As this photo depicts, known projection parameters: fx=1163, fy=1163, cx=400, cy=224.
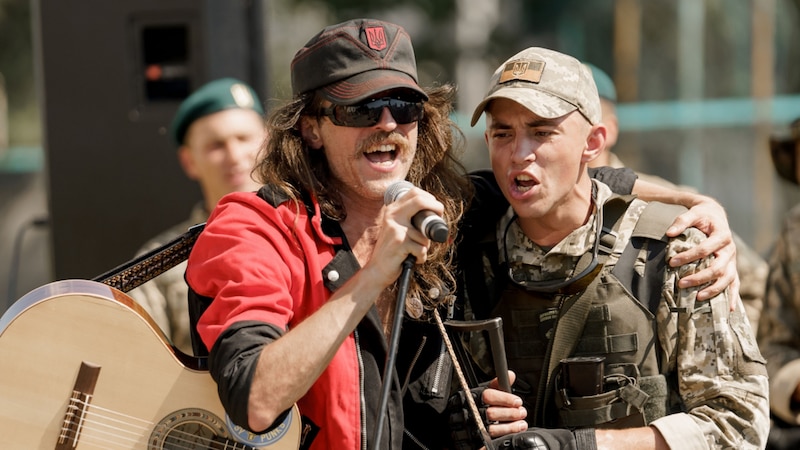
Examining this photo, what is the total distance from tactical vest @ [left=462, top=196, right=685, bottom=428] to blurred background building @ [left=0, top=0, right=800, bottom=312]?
820mm

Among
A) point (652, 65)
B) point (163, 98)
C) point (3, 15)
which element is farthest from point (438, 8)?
point (163, 98)

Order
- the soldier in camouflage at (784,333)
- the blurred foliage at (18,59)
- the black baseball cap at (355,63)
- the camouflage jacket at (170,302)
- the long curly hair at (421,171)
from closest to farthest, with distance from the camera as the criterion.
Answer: the black baseball cap at (355,63), the long curly hair at (421,171), the soldier in camouflage at (784,333), the camouflage jacket at (170,302), the blurred foliage at (18,59)

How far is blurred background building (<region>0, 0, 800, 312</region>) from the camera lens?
5.27 m

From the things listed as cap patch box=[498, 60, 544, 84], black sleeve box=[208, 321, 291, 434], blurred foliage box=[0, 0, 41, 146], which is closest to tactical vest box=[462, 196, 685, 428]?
cap patch box=[498, 60, 544, 84]

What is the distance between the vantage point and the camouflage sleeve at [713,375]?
2953mm

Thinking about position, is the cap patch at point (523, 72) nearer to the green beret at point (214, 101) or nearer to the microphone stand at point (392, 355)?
the microphone stand at point (392, 355)

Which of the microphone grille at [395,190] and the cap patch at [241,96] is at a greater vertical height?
the cap patch at [241,96]

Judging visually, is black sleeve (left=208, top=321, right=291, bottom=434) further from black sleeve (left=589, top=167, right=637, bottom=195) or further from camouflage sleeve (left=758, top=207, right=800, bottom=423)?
camouflage sleeve (left=758, top=207, right=800, bottom=423)

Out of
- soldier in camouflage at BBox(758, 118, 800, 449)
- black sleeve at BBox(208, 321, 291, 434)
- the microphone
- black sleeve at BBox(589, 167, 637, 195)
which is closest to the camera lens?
the microphone

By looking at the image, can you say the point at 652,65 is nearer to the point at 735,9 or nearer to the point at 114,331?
the point at 735,9

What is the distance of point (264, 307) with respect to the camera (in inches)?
109

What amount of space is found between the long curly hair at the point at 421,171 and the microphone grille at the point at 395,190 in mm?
307

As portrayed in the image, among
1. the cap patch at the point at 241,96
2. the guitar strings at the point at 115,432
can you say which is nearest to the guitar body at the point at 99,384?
the guitar strings at the point at 115,432

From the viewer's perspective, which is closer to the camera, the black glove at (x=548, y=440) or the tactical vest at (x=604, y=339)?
the black glove at (x=548, y=440)
